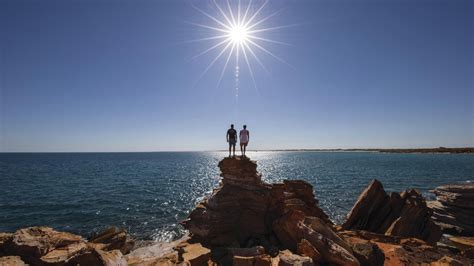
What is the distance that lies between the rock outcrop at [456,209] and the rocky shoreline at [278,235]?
7cm

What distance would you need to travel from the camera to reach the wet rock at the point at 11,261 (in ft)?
28.7

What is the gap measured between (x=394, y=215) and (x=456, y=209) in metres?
6.74

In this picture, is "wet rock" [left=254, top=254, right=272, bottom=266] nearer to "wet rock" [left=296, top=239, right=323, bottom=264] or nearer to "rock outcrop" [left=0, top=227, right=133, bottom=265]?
"wet rock" [left=296, top=239, right=323, bottom=264]

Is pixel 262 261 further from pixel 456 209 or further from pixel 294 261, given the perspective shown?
pixel 456 209

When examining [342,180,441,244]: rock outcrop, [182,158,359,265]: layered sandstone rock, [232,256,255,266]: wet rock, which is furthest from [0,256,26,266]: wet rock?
[342,180,441,244]: rock outcrop

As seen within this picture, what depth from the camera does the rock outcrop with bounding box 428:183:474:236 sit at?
63.9ft

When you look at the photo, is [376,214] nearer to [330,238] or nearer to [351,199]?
[330,238]

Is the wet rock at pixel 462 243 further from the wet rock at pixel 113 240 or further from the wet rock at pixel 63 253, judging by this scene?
the wet rock at pixel 113 240

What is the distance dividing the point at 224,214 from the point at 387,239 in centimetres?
1136

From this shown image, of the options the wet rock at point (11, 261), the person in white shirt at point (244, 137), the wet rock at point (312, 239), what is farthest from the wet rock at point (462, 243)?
the wet rock at point (11, 261)

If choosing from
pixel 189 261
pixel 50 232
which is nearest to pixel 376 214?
pixel 189 261

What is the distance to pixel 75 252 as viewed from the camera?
32.4ft

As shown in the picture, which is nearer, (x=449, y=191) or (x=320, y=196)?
(x=449, y=191)

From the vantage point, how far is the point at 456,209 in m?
20.3
